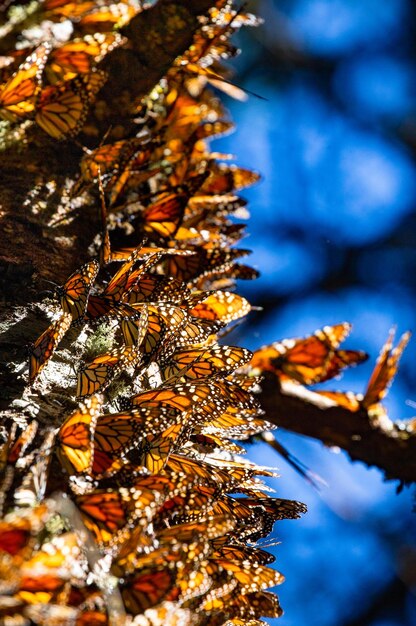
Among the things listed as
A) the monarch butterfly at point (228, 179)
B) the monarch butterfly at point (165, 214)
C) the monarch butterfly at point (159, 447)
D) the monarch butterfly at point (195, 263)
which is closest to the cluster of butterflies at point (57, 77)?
the monarch butterfly at point (165, 214)

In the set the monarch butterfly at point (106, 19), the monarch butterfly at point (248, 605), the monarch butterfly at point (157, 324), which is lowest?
the monarch butterfly at point (248, 605)

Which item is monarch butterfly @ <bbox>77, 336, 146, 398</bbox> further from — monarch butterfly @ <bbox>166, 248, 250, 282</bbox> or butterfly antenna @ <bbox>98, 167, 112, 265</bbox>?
monarch butterfly @ <bbox>166, 248, 250, 282</bbox>

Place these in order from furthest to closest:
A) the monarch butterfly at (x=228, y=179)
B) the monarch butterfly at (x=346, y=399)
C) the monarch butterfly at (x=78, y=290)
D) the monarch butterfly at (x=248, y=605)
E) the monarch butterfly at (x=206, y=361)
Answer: the monarch butterfly at (x=228, y=179) → the monarch butterfly at (x=346, y=399) → the monarch butterfly at (x=206, y=361) → the monarch butterfly at (x=78, y=290) → the monarch butterfly at (x=248, y=605)

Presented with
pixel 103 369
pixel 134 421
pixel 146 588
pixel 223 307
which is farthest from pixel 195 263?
pixel 146 588

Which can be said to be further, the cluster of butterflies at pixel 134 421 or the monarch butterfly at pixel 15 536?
the cluster of butterflies at pixel 134 421

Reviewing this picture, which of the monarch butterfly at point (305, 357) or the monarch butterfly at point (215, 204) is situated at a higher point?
the monarch butterfly at point (215, 204)

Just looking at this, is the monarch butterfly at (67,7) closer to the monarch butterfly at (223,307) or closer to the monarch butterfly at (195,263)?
the monarch butterfly at (195,263)

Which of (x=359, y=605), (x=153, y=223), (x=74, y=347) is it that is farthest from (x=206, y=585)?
(x=359, y=605)
